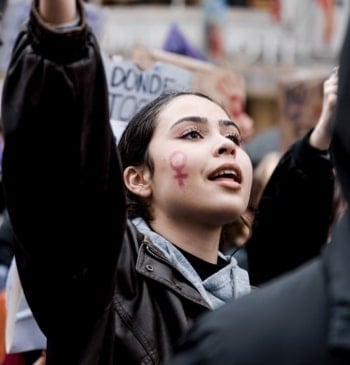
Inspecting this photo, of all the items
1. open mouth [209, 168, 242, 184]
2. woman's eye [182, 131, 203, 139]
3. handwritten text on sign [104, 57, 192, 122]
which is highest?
woman's eye [182, 131, 203, 139]

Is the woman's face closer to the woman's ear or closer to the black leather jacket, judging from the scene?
the woman's ear

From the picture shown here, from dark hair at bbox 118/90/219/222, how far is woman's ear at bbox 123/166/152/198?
0.04 ft

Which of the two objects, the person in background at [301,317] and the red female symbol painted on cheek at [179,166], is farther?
the red female symbol painted on cheek at [179,166]

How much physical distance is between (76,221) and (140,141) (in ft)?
2.40

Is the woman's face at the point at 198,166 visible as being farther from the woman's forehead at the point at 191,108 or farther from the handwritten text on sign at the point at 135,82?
the handwritten text on sign at the point at 135,82

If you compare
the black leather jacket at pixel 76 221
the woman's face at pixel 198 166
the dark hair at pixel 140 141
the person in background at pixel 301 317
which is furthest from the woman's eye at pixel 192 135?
the person in background at pixel 301 317

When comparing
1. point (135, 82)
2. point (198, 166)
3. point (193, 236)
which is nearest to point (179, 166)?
point (198, 166)

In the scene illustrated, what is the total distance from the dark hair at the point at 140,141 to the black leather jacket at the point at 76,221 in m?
0.27

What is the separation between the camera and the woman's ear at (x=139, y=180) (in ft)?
10.4

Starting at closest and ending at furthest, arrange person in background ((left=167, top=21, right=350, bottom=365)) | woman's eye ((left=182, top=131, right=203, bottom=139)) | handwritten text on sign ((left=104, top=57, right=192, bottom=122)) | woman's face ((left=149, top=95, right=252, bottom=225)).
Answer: person in background ((left=167, top=21, right=350, bottom=365))
woman's face ((left=149, top=95, right=252, bottom=225))
woman's eye ((left=182, top=131, right=203, bottom=139))
handwritten text on sign ((left=104, top=57, right=192, bottom=122))

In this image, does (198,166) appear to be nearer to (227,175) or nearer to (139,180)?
(227,175)

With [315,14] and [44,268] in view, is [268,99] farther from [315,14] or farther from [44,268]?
[44,268]

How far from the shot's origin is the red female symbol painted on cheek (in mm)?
3016

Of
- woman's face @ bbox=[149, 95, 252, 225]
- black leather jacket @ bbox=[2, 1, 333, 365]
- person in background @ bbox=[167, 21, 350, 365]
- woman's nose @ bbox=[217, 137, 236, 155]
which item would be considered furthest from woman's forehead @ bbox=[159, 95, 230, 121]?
person in background @ bbox=[167, 21, 350, 365]
